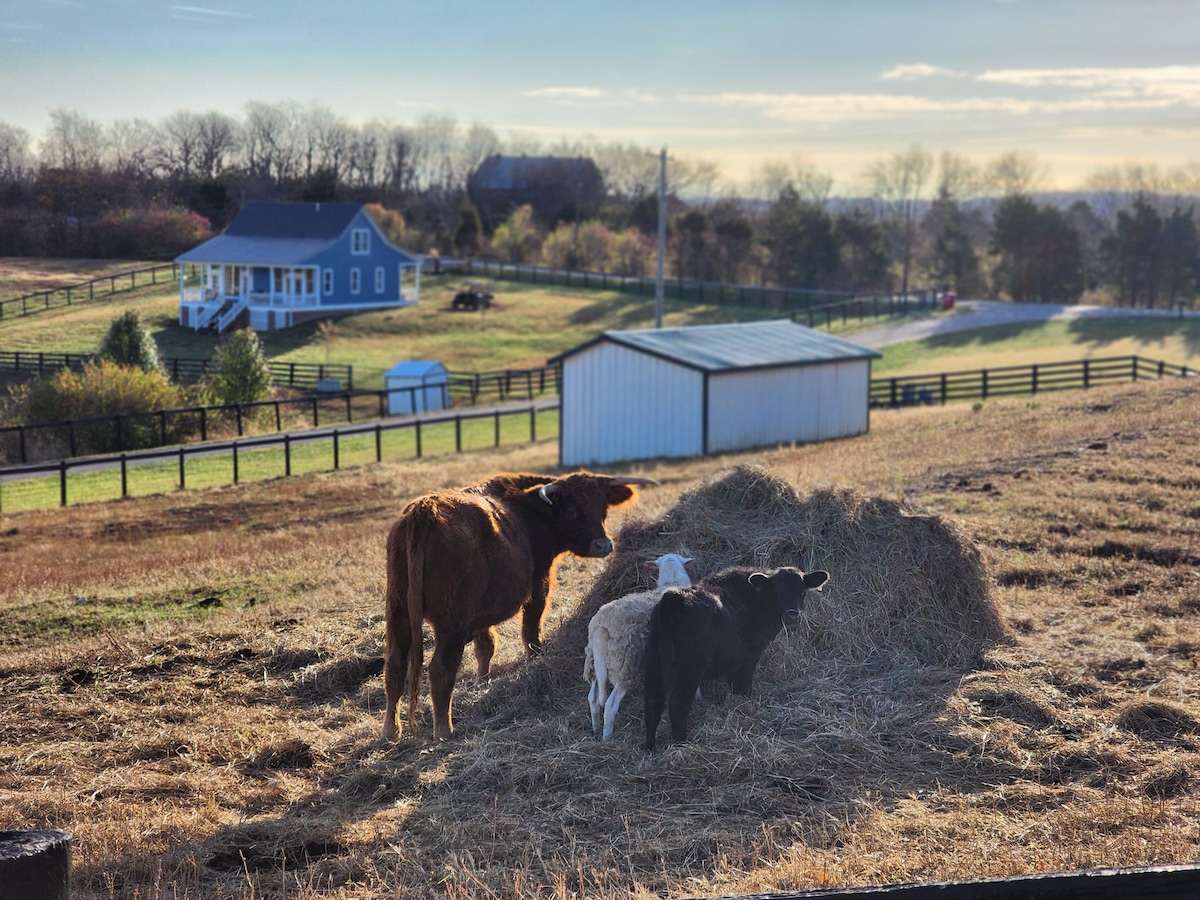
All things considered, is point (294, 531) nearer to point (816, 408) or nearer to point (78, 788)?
point (78, 788)

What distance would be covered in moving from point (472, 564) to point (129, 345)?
23.0 meters

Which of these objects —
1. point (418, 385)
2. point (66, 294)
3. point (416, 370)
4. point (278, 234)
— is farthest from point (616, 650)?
point (278, 234)

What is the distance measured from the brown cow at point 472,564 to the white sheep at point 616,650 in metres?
0.96

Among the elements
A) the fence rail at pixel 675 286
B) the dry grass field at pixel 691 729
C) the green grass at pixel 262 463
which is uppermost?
the fence rail at pixel 675 286

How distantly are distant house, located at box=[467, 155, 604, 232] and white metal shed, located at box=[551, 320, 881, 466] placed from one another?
53.7m

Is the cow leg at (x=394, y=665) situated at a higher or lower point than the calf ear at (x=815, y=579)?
lower

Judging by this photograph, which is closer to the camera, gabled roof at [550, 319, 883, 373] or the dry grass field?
the dry grass field

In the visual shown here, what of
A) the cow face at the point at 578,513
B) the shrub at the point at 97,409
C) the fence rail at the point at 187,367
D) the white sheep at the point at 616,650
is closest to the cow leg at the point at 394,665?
the white sheep at the point at 616,650

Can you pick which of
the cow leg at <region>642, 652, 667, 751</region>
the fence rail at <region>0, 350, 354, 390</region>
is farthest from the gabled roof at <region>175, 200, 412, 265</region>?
the cow leg at <region>642, 652, 667, 751</region>

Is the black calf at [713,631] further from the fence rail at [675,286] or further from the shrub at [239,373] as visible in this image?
the fence rail at [675,286]

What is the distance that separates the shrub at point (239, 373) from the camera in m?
30.3

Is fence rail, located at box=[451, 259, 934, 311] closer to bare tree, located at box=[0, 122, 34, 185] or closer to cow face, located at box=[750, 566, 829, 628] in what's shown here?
bare tree, located at box=[0, 122, 34, 185]

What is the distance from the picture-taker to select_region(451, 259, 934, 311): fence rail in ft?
211

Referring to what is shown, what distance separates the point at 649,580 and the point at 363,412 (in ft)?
87.3
